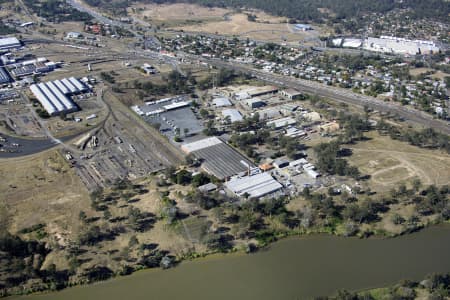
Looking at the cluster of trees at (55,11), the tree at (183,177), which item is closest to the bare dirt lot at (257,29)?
the cluster of trees at (55,11)

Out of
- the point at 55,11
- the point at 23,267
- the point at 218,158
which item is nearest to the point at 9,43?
the point at 55,11

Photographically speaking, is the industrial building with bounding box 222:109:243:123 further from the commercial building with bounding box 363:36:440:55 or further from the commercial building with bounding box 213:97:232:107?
the commercial building with bounding box 363:36:440:55

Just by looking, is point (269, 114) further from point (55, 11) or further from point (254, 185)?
point (55, 11)

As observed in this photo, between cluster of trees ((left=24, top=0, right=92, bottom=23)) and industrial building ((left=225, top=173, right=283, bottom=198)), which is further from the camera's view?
cluster of trees ((left=24, top=0, right=92, bottom=23))

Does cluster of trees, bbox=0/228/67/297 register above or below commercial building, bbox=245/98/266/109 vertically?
below

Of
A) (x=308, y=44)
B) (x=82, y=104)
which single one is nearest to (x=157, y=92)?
(x=82, y=104)

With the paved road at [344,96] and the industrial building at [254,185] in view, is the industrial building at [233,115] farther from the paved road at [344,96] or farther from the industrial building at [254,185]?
the paved road at [344,96]

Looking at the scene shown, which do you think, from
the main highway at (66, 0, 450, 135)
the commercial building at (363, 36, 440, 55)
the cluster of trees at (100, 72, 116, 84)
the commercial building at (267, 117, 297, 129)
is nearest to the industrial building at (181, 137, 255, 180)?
the commercial building at (267, 117, 297, 129)
